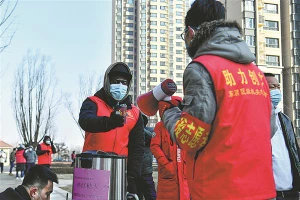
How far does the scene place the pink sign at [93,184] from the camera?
8.78 ft

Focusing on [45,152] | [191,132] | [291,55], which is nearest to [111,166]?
[191,132]

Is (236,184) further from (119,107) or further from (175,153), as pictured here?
(175,153)

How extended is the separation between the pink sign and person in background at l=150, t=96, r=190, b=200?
2.28 m

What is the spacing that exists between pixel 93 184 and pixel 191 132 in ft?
2.76

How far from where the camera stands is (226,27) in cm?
234

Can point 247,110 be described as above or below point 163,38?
below

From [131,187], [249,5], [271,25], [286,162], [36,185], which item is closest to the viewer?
[131,187]

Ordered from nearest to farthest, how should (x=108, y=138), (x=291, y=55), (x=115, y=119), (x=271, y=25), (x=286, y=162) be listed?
(x=115, y=119)
(x=108, y=138)
(x=286, y=162)
(x=291, y=55)
(x=271, y=25)

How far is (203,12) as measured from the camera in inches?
97.7

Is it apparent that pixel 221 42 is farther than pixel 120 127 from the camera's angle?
No

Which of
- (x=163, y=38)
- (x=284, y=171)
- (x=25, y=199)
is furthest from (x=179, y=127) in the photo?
(x=163, y=38)

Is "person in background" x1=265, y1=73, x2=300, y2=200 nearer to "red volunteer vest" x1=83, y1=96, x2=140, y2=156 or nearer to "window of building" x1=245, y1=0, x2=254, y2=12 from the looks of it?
"red volunteer vest" x1=83, y1=96, x2=140, y2=156

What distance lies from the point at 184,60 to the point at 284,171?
9826 cm

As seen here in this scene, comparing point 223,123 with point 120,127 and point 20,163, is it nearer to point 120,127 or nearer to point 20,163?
point 120,127
